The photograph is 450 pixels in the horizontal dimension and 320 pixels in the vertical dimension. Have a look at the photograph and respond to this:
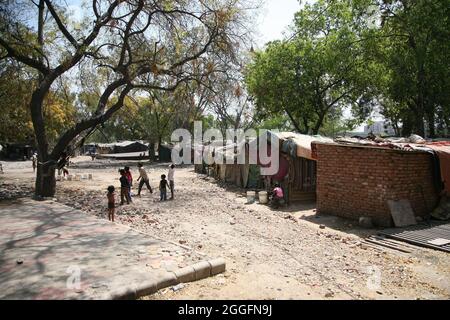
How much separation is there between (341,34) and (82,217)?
17.5 metres

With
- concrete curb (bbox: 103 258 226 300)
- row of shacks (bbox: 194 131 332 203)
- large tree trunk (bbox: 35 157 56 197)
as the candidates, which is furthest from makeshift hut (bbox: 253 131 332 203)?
large tree trunk (bbox: 35 157 56 197)

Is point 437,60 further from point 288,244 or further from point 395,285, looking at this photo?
point 395,285

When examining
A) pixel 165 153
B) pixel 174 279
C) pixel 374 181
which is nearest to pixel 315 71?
pixel 374 181

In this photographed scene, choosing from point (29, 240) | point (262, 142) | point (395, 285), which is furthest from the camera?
point (262, 142)

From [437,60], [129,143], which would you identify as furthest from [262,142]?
[129,143]

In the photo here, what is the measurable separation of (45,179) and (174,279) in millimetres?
10418

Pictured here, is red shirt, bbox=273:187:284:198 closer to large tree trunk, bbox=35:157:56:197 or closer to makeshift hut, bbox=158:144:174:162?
large tree trunk, bbox=35:157:56:197

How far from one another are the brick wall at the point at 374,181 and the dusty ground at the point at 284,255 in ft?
1.84

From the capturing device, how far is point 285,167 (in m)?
14.4

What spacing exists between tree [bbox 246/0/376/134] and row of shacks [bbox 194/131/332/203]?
533 centimetres

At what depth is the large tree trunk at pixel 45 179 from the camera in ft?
44.8

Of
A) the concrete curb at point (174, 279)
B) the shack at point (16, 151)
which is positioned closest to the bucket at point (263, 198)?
the concrete curb at point (174, 279)

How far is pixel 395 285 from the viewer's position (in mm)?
5574

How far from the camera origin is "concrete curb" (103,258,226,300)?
15.5 ft
